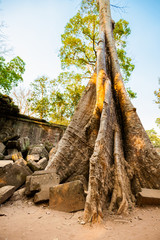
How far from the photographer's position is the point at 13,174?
90.5 inches

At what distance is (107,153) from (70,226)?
1144mm

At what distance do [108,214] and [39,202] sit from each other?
1054mm

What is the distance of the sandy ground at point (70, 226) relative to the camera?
1058 millimetres

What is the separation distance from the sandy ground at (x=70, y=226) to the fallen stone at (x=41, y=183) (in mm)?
191

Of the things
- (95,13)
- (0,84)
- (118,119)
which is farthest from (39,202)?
(95,13)

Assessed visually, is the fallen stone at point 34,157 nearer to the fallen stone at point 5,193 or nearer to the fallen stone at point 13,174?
the fallen stone at point 13,174

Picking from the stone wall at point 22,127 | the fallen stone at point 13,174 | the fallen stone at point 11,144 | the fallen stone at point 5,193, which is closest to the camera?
the fallen stone at point 5,193

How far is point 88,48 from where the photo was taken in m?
8.63

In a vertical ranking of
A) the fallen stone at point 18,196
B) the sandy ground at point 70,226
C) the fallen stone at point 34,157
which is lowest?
the fallen stone at point 18,196

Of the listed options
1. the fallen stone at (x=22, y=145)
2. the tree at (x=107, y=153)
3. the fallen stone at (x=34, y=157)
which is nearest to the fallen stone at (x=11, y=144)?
the fallen stone at (x=22, y=145)

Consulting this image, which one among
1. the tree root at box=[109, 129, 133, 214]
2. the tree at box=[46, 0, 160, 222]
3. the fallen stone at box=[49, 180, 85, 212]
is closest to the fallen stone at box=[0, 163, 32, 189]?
the tree at box=[46, 0, 160, 222]

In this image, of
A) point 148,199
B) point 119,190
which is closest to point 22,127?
point 119,190

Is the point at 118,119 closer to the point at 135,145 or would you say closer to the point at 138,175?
the point at 135,145

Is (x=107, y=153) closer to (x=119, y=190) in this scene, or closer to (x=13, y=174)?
(x=119, y=190)
